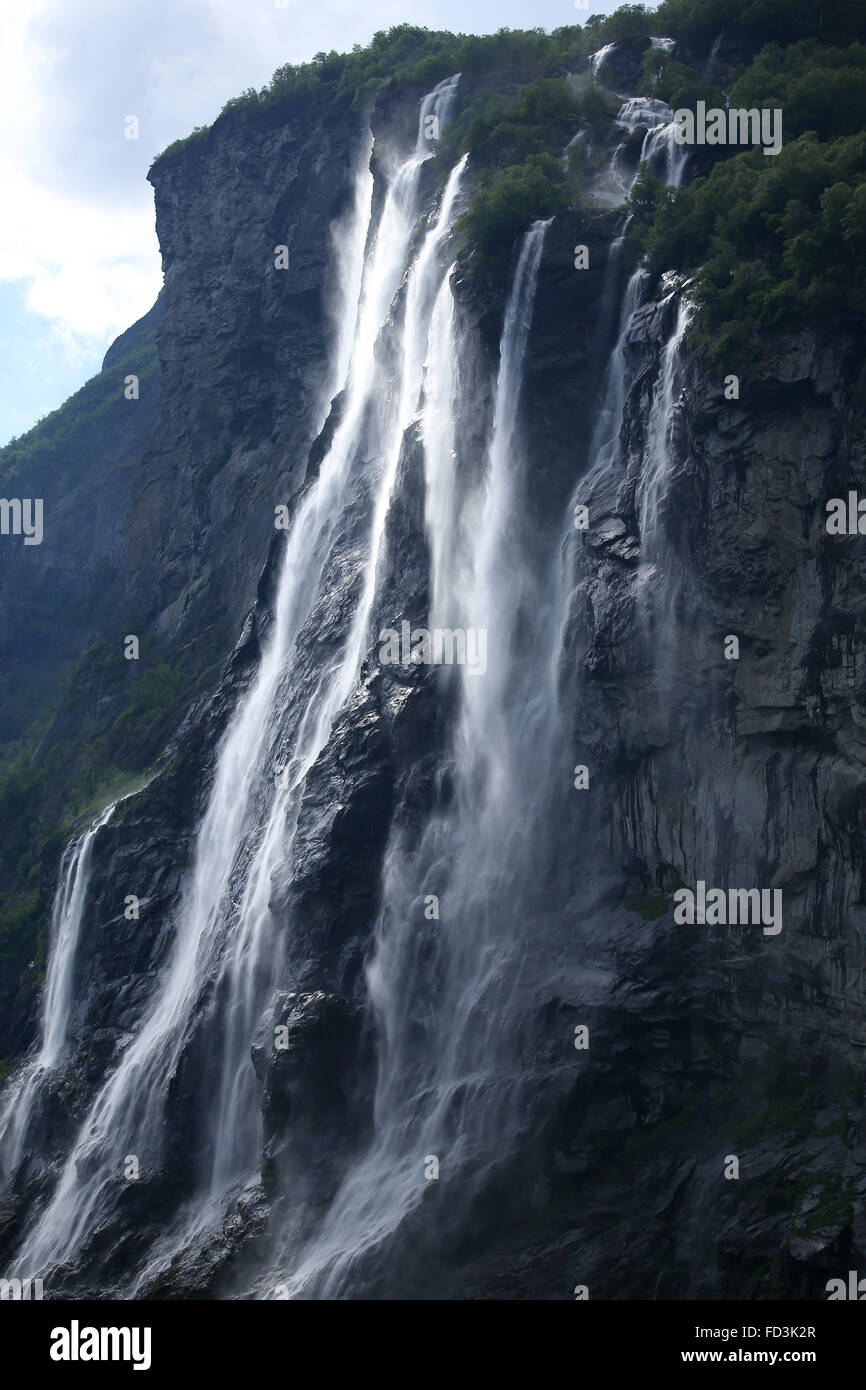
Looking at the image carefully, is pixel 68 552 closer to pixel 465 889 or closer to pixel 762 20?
pixel 762 20

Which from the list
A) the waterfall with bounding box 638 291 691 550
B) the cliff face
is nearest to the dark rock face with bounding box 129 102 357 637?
the cliff face

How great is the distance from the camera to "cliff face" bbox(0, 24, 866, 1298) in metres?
26.9

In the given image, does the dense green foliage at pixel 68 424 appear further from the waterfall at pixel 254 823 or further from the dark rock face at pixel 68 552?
the waterfall at pixel 254 823

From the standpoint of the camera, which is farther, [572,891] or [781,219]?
[572,891]

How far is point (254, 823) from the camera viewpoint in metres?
42.0

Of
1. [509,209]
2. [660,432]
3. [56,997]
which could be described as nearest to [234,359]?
[509,209]

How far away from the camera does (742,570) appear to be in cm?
2923

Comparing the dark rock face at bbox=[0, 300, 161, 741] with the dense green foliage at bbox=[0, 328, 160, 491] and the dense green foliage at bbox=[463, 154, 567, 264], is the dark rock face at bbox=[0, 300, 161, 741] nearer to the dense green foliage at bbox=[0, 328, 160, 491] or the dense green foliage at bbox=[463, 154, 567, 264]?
the dense green foliage at bbox=[0, 328, 160, 491]

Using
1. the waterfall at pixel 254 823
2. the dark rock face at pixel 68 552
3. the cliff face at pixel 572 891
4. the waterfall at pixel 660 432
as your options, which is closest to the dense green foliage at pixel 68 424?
the dark rock face at pixel 68 552

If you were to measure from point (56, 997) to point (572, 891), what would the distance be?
82.9 feet

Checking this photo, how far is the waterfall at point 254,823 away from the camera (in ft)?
119

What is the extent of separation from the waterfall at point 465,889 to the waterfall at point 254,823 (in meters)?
4.67

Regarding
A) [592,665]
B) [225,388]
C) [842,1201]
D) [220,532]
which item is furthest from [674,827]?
[225,388]

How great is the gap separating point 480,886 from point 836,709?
10.7m
